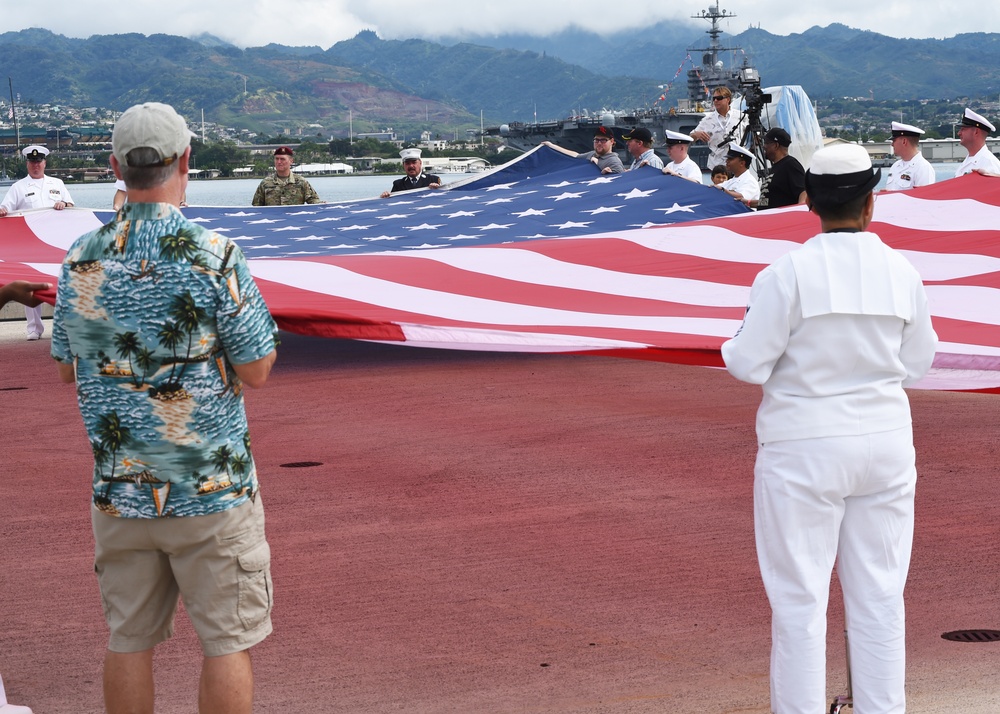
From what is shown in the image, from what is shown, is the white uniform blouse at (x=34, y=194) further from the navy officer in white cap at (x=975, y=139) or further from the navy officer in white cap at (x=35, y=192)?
the navy officer in white cap at (x=975, y=139)

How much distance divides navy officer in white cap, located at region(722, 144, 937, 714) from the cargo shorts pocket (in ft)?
3.49

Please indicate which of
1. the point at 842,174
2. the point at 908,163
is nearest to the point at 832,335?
the point at 842,174

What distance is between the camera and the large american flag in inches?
176

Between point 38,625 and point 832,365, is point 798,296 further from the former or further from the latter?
point 38,625

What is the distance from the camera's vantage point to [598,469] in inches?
225

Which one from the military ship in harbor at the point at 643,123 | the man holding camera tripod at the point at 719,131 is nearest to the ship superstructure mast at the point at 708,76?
the military ship in harbor at the point at 643,123

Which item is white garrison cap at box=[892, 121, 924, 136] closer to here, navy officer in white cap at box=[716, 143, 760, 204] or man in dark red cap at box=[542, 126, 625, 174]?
navy officer in white cap at box=[716, 143, 760, 204]

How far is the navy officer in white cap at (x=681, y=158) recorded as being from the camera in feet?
33.6

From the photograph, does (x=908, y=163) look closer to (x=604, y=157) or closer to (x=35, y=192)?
(x=604, y=157)

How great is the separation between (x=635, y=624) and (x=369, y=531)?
4.57 ft

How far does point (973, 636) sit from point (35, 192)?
28.5 ft

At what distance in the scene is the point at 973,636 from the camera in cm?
363

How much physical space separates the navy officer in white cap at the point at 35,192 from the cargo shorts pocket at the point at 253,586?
8.11m

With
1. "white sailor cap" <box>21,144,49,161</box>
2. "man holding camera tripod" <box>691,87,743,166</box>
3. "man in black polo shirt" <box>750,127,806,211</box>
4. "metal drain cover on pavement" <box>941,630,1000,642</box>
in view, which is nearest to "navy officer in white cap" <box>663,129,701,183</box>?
"man holding camera tripod" <box>691,87,743,166</box>
